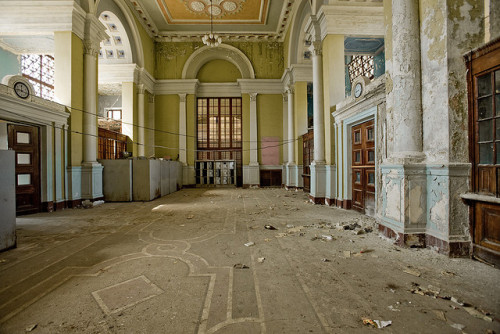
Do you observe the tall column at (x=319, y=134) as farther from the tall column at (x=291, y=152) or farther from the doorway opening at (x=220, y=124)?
the doorway opening at (x=220, y=124)

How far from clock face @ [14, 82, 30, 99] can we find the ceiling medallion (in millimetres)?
8444

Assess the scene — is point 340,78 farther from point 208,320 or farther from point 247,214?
point 208,320

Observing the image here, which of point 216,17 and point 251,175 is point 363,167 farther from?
point 216,17

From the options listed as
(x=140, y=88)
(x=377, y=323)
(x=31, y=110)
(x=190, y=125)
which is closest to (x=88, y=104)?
(x=31, y=110)

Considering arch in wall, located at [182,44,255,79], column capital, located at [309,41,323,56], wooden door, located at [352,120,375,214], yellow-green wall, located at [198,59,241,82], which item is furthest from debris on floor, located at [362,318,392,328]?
yellow-green wall, located at [198,59,241,82]

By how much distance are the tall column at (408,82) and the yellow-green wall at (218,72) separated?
1192 cm

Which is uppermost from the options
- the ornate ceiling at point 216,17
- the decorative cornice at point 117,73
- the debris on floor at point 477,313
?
the ornate ceiling at point 216,17

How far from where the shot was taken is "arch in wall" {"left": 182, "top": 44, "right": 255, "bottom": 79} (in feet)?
44.9

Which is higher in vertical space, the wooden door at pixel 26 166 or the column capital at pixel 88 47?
the column capital at pixel 88 47

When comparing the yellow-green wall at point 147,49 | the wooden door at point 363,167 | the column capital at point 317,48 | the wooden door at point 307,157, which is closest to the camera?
the wooden door at point 363,167

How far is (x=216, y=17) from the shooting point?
12.3m

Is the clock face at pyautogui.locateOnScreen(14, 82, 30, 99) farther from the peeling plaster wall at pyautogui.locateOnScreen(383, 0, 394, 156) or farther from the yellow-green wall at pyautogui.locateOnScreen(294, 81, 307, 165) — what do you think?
the yellow-green wall at pyautogui.locateOnScreen(294, 81, 307, 165)

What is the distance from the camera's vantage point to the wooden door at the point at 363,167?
17.1 feet

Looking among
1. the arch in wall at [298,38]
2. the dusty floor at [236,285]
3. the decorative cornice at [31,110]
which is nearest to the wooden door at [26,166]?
the decorative cornice at [31,110]
